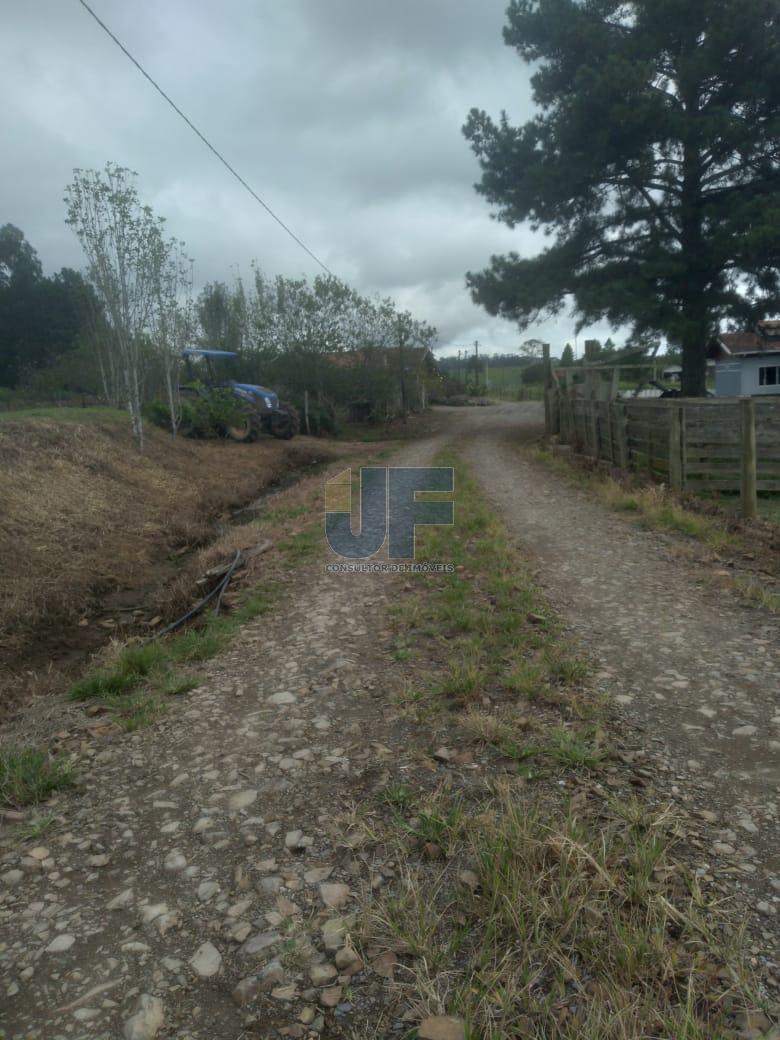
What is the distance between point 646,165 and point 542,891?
62.1ft

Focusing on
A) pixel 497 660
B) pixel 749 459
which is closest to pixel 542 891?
pixel 497 660

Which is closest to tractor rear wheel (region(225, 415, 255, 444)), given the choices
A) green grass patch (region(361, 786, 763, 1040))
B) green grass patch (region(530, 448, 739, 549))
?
green grass patch (region(530, 448, 739, 549))

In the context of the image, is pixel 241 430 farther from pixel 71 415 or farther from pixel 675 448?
pixel 675 448

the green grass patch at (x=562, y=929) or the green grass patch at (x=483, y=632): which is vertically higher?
the green grass patch at (x=483, y=632)

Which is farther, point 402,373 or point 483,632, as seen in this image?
point 402,373

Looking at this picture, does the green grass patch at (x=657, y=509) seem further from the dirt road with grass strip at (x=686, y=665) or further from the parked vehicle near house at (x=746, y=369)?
the parked vehicle near house at (x=746, y=369)

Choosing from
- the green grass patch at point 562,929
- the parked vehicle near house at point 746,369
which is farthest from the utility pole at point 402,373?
the green grass patch at point 562,929

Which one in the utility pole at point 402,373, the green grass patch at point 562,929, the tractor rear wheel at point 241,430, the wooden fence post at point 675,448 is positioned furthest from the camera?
the utility pole at point 402,373

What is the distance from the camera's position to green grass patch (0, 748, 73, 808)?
3.14 m

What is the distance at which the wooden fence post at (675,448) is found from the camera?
9164mm

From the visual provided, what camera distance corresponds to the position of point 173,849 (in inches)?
107

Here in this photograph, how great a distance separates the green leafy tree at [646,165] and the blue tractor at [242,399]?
278 inches

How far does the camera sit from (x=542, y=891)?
230cm

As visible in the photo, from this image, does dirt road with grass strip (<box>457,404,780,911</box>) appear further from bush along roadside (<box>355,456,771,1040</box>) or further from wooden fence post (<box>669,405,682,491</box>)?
wooden fence post (<box>669,405,682,491</box>)
